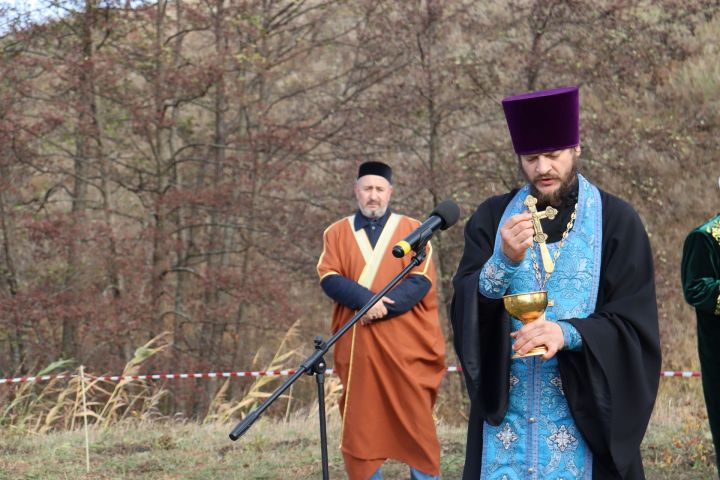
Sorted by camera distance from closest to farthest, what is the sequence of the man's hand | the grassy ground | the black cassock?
1. the black cassock
2. the man's hand
3. the grassy ground

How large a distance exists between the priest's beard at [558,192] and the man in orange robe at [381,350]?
10.6 ft

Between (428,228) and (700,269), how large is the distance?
2.24m

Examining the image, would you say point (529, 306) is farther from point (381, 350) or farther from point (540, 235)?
point (381, 350)

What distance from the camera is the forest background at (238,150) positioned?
1402 cm

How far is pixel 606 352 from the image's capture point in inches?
149

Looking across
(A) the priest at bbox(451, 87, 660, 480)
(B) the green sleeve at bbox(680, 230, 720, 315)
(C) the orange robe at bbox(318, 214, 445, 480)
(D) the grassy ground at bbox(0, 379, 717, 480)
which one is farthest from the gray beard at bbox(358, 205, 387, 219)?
(A) the priest at bbox(451, 87, 660, 480)

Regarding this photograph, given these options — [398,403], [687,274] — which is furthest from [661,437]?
[687,274]

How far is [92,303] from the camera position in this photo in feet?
44.3

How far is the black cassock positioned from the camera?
Answer: 3789 millimetres

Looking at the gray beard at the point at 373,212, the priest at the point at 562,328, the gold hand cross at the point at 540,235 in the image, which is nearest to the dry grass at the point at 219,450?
the gray beard at the point at 373,212

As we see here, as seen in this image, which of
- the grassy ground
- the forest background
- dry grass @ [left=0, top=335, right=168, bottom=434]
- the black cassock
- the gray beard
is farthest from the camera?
the forest background

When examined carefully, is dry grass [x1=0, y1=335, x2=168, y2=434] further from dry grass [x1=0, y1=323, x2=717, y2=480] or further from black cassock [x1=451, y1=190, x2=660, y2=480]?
black cassock [x1=451, y1=190, x2=660, y2=480]

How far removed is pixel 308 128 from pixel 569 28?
3695 mm

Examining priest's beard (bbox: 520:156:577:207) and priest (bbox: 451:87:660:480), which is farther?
priest's beard (bbox: 520:156:577:207)
